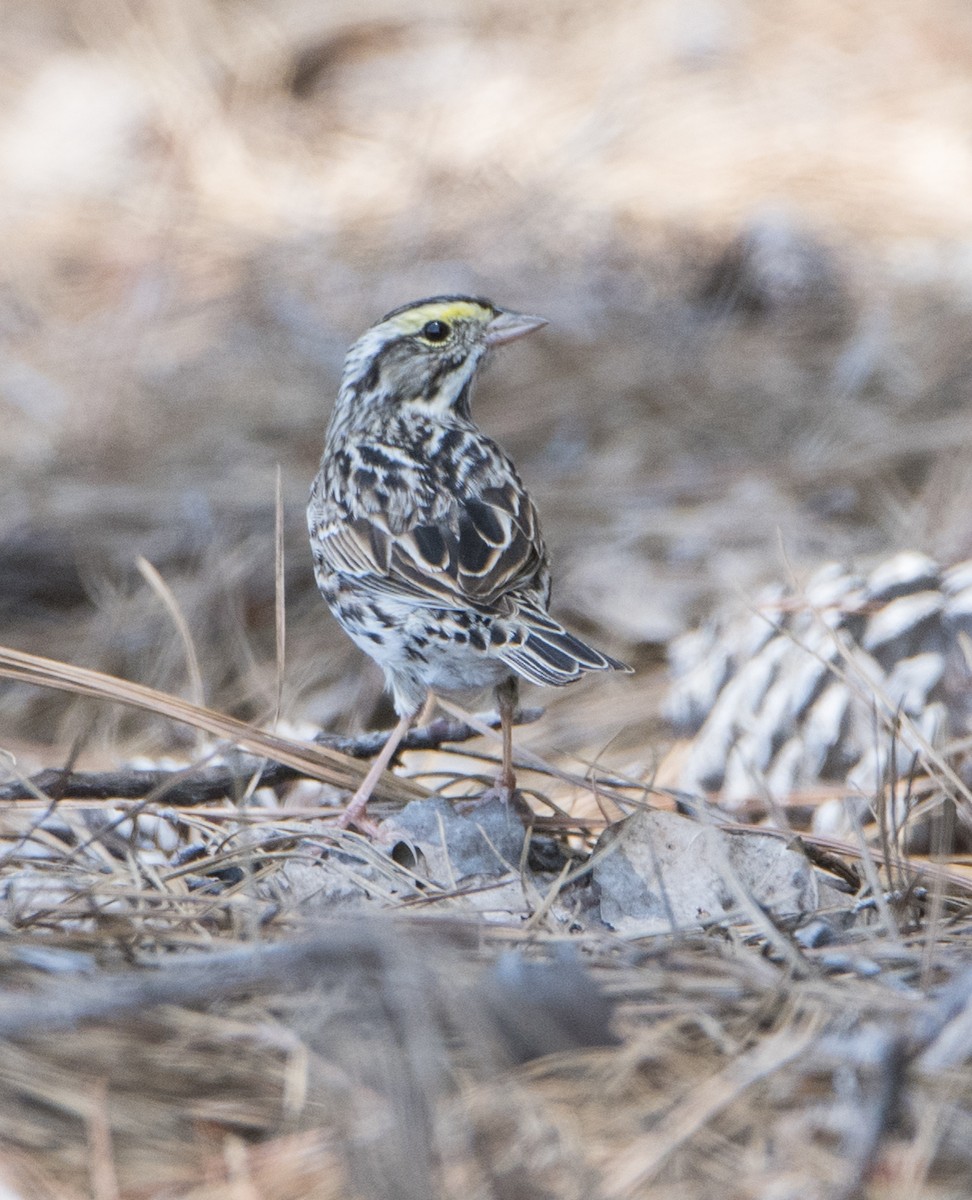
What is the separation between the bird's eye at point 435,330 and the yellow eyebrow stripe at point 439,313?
1cm

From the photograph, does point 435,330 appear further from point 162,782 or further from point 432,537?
point 162,782

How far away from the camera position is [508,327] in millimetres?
4848

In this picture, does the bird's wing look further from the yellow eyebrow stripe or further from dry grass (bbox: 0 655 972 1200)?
dry grass (bbox: 0 655 972 1200)

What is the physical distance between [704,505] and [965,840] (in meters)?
2.54

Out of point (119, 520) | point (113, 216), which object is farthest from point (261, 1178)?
point (113, 216)

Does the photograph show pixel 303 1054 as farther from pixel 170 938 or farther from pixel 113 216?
pixel 113 216

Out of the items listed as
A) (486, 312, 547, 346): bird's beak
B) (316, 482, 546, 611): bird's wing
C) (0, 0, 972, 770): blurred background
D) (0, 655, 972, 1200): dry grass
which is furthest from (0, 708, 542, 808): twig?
(486, 312, 547, 346): bird's beak

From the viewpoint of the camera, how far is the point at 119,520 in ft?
19.4

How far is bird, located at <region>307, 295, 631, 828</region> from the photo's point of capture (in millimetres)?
3781

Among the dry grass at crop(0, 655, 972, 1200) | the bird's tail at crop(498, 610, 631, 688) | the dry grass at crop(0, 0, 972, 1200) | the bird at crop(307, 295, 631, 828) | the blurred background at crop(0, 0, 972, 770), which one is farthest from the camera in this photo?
the blurred background at crop(0, 0, 972, 770)

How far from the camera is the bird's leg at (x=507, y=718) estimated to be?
3.87 meters

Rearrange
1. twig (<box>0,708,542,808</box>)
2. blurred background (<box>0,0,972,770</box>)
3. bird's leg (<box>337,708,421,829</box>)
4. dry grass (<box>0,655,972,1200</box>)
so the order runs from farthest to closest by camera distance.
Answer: blurred background (<box>0,0,972,770</box>) < bird's leg (<box>337,708,421,829</box>) < twig (<box>0,708,542,808</box>) < dry grass (<box>0,655,972,1200</box>)

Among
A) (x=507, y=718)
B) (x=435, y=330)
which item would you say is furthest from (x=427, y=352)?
(x=507, y=718)

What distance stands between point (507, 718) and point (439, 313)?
1.57 metres
